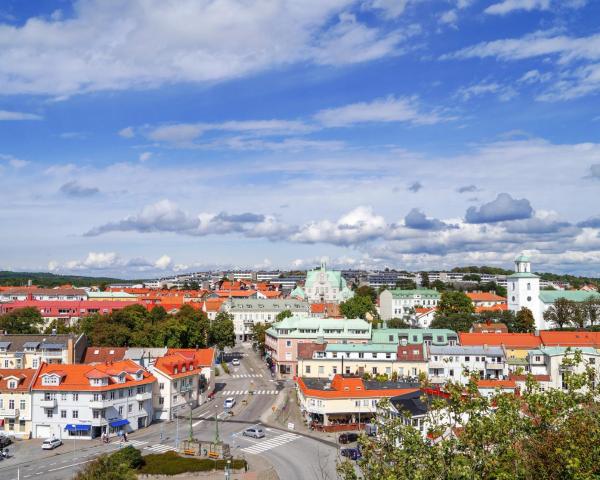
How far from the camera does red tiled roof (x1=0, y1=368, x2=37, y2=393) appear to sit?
2009 inches

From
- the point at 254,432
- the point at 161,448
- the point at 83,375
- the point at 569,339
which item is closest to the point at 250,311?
the point at 569,339

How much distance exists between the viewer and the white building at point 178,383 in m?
56.4

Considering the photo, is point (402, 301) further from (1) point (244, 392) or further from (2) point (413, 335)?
(1) point (244, 392)

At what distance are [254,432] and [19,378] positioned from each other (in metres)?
19.9

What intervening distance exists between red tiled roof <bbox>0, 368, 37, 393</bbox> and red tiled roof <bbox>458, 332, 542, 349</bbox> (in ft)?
148

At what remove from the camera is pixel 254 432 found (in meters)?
48.6

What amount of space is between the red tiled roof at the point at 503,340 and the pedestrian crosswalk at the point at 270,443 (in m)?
29.9

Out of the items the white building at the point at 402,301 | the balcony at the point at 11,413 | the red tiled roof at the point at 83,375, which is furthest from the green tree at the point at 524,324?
the balcony at the point at 11,413

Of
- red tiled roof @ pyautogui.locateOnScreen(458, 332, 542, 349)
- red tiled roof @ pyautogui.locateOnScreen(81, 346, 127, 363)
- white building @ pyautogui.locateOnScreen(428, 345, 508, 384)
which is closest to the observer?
red tiled roof @ pyautogui.locateOnScreen(81, 346, 127, 363)

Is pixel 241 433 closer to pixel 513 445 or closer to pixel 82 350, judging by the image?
pixel 82 350

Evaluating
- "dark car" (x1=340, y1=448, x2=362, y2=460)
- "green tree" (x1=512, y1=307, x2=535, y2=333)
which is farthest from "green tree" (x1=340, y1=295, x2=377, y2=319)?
"dark car" (x1=340, y1=448, x2=362, y2=460)

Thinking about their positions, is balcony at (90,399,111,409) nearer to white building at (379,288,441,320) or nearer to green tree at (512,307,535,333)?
green tree at (512,307,535,333)

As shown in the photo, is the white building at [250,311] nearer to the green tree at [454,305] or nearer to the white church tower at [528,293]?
the green tree at [454,305]

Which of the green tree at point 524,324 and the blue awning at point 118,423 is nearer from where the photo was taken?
the blue awning at point 118,423
